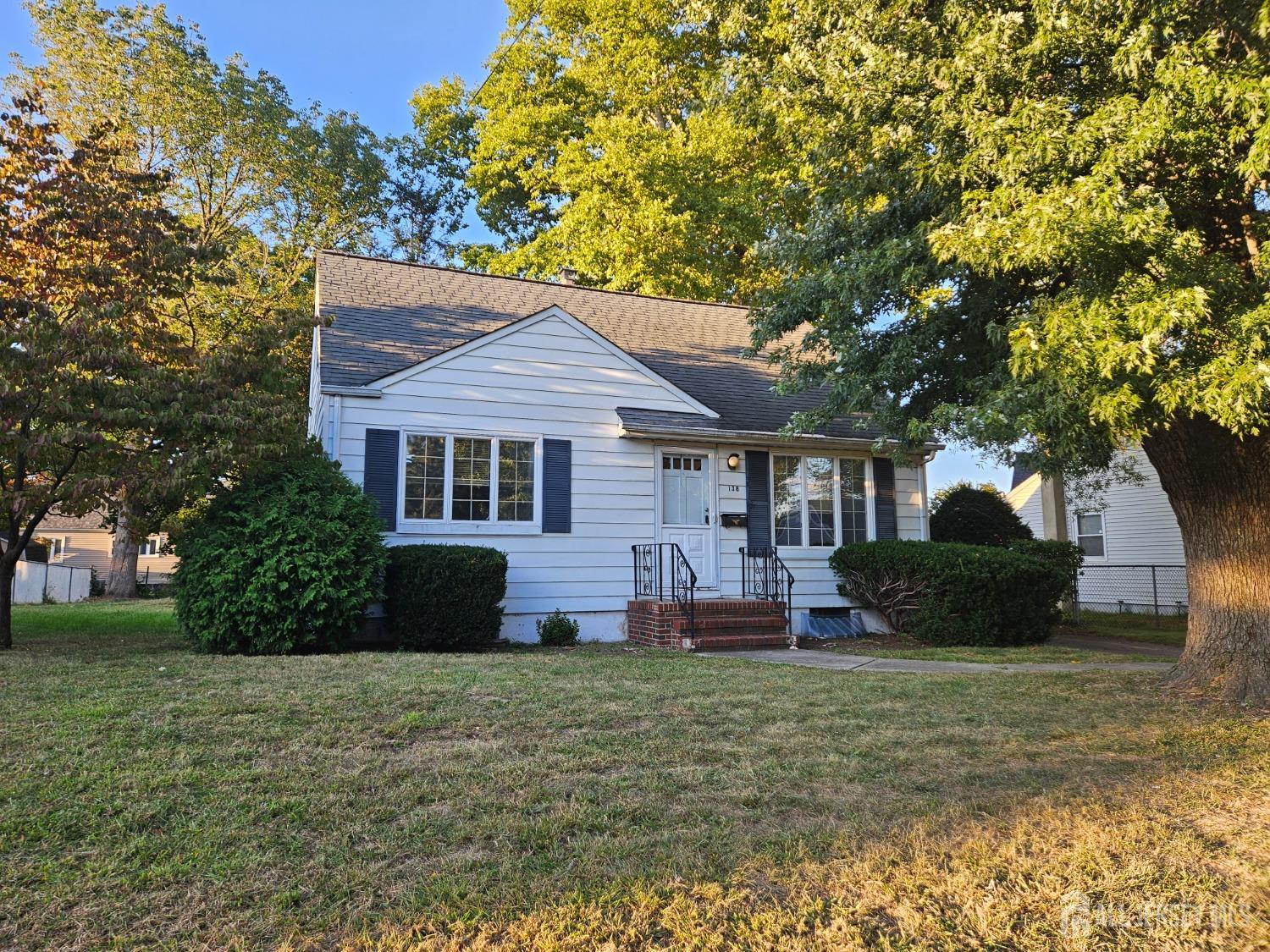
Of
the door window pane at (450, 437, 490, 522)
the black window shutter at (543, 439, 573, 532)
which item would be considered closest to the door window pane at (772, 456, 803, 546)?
the black window shutter at (543, 439, 573, 532)

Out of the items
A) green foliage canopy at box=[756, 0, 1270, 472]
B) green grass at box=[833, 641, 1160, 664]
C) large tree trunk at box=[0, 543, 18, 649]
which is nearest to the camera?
green foliage canopy at box=[756, 0, 1270, 472]

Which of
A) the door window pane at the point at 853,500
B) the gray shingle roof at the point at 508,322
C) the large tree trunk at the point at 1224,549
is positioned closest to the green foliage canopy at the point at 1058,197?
the large tree trunk at the point at 1224,549

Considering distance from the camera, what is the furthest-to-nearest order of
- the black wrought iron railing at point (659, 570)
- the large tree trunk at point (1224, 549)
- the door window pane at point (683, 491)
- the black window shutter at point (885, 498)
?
the black window shutter at point (885, 498) → the door window pane at point (683, 491) → the black wrought iron railing at point (659, 570) → the large tree trunk at point (1224, 549)

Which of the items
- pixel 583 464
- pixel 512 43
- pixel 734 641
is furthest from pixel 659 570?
pixel 512 43

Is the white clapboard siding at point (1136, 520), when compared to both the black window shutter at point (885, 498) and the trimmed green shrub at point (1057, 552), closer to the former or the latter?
the trimmed green shrub at point (1057, 552)

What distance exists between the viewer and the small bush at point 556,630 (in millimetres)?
10906

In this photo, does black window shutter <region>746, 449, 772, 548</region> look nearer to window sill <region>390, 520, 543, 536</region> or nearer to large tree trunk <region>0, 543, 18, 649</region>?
window sill <region>390, 520, 543, 536</region>

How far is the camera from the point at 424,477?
10680 millimetres

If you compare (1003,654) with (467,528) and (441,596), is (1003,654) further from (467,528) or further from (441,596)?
(467,528)

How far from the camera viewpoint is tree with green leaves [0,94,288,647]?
815cm

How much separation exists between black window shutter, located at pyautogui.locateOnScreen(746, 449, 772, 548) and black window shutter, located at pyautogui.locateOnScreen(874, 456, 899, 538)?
201 cm

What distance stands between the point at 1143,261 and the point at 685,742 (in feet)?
14.4

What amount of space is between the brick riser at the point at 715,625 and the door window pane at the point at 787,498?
5.91 ft

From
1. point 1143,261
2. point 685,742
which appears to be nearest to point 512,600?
point 685,742
